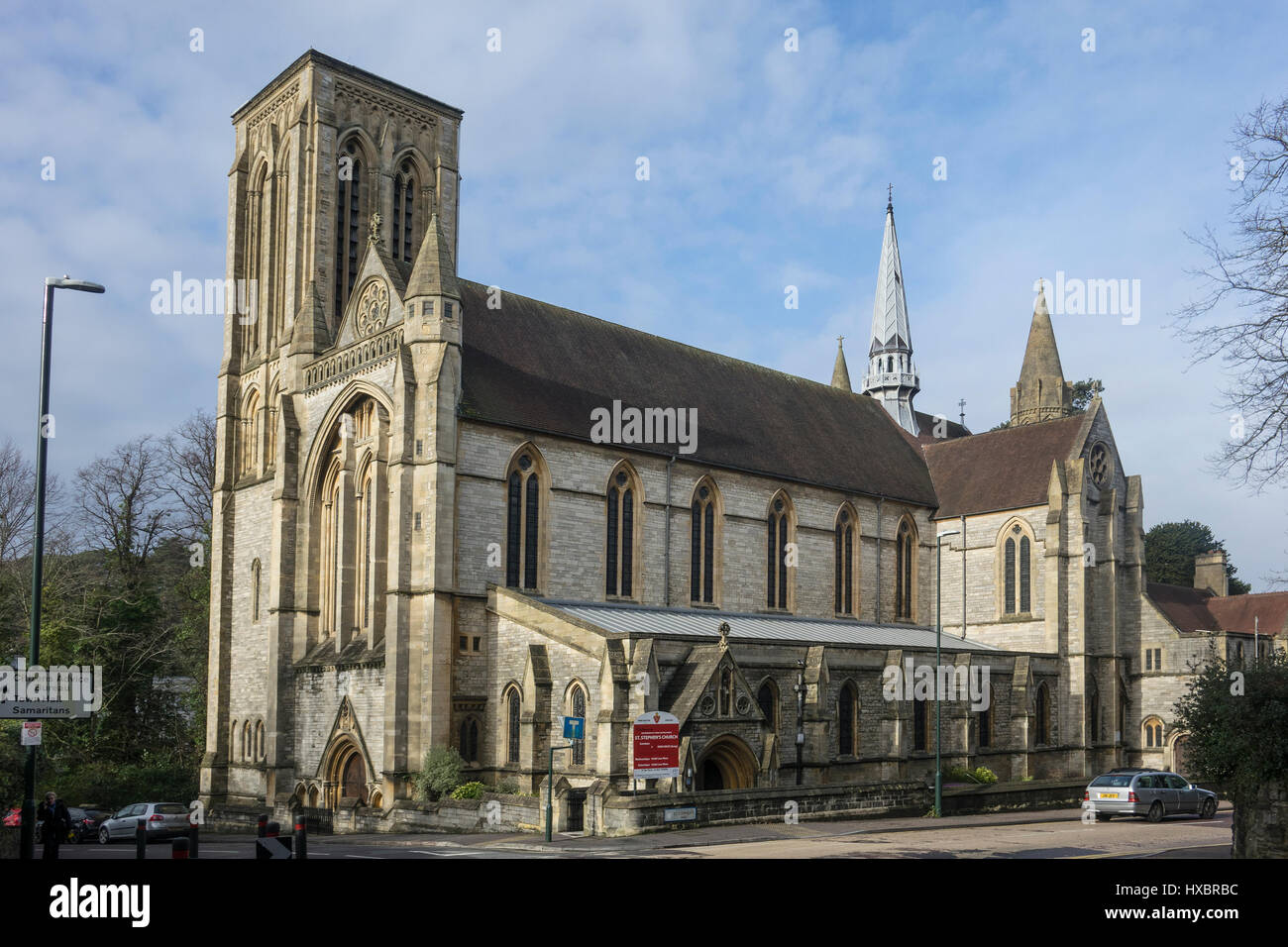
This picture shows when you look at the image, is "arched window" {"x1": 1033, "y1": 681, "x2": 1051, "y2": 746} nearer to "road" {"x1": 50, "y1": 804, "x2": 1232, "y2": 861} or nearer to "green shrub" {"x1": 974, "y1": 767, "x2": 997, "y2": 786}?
"green shrub" {"x1": 974, "y1": 767, "x2": 997, "y2": 786}

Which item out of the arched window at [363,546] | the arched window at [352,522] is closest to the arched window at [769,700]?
the arched window at [352,522]

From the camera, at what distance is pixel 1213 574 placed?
56.8 metres

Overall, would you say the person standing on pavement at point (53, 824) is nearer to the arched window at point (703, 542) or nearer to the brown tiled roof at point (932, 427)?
the arched window at point (703, 542)

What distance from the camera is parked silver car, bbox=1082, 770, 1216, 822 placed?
29938 mm

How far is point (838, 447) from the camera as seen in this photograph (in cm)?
4481

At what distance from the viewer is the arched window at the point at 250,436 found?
4019 centimetres

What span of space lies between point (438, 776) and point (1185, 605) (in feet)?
114

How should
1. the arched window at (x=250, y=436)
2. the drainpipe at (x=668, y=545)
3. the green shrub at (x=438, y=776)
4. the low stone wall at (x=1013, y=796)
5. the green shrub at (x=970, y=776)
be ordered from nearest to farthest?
the green shrub at (x=438, y=776), the low stone wall at (x=1013, y=796), the green shrub at (x=970, y=776), the drainpipe at (x=668, y=545), the arched window at (x=250, y=436)

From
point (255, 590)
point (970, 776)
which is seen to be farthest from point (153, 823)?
point (970, 776)

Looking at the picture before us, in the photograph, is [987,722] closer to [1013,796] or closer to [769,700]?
[1013,796]

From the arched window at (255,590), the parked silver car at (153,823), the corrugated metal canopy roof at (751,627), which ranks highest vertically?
the arched window at (255,590)

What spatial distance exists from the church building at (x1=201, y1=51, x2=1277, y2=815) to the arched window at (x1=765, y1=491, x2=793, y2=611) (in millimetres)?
106

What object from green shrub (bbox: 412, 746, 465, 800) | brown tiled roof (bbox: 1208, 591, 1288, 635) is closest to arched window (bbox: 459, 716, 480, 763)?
green shrub (bbox: 412, 746, 465, 800)

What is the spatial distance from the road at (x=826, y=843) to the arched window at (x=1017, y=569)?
15094mm
